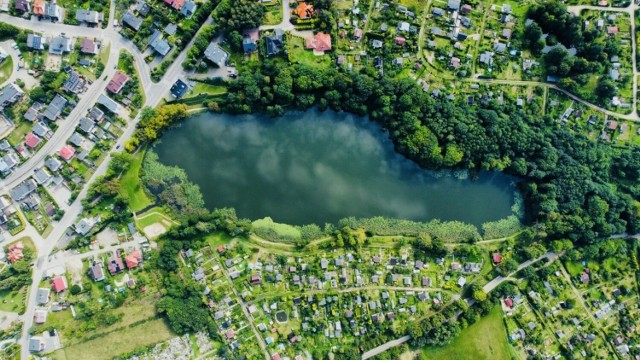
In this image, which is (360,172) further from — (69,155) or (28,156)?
(28,156)

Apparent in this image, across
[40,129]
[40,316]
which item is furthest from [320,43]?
[40,316]

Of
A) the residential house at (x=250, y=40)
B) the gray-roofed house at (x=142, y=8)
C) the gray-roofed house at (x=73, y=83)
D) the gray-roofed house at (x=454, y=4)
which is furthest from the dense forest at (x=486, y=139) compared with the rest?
the gray-roofed house at (x=73, y=83)

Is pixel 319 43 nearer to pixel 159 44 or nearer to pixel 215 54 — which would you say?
pixel 215 54

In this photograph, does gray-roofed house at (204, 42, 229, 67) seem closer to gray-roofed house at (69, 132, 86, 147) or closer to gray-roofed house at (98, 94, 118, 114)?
gray-roofed house at (98, 94, 118, 114)

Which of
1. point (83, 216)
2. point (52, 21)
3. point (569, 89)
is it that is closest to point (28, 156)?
point (83, 216)

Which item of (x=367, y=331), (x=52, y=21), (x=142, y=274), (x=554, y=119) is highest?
(x=52, y=21)

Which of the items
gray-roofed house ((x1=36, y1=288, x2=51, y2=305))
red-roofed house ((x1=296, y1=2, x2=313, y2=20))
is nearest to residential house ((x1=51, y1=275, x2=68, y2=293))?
gray-roofed house ((x1=36, y1=288, x2=51, y2=305))

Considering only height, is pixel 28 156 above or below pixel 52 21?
below
